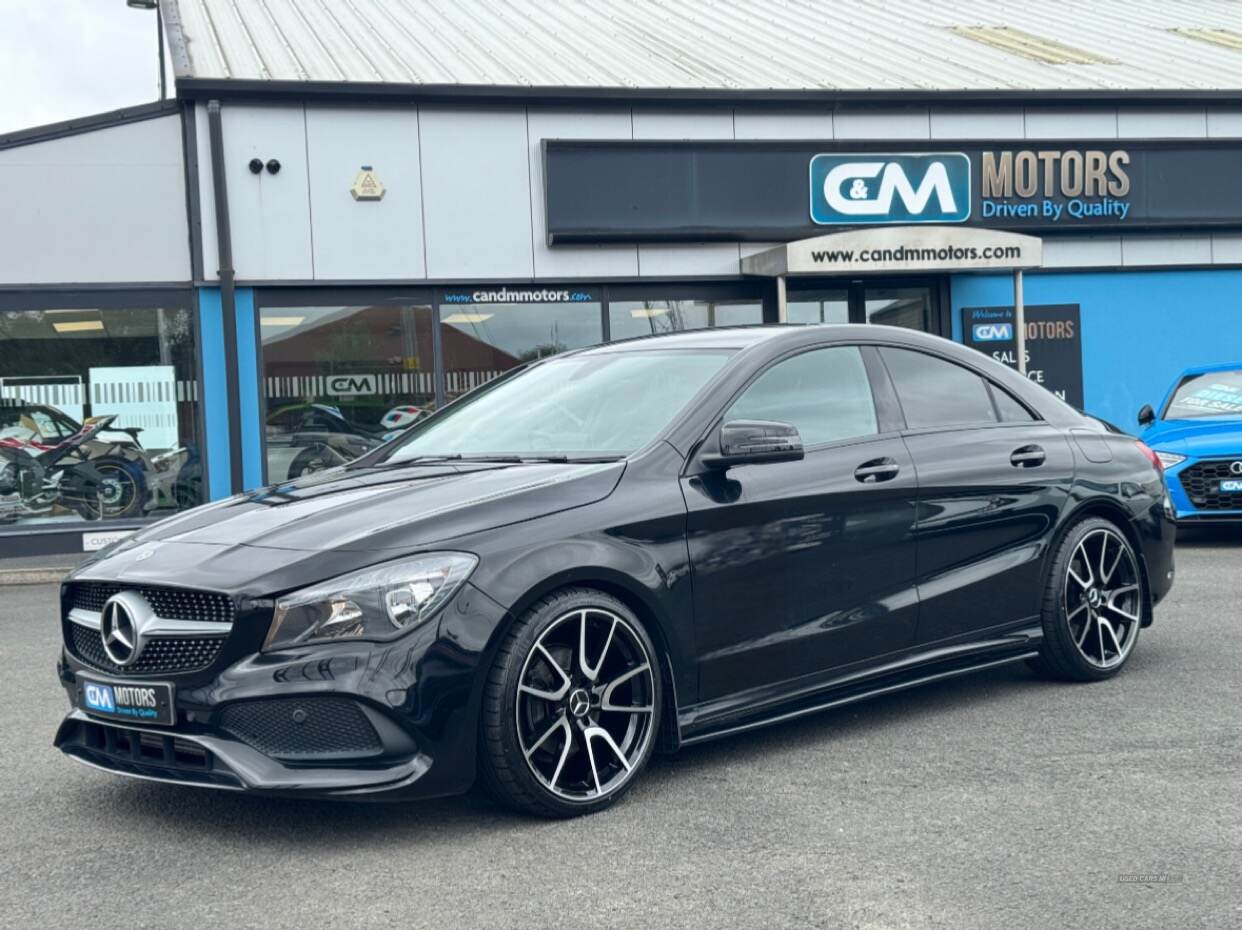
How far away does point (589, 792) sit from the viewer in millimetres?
4406

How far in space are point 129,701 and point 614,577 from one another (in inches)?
57.8

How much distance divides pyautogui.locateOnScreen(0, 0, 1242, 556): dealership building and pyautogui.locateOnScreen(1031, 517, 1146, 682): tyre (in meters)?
9.06

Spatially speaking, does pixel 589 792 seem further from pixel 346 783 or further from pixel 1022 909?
pixel 1022 909

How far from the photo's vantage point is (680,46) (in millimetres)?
19094

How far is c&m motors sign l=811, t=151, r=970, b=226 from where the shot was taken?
1655cm

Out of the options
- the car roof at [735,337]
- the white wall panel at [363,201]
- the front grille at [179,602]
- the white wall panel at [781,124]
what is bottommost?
the front grille at [179,602]

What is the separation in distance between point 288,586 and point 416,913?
38.8 inches

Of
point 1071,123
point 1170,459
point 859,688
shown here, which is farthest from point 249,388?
point 859,688

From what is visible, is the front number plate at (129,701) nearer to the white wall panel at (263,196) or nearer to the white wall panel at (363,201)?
the white wall panel at (263,196)

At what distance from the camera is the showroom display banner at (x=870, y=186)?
1583cm

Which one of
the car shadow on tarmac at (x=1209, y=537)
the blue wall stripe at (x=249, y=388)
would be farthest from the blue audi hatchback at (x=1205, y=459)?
the blue wall stripe at (x=249, y=388)

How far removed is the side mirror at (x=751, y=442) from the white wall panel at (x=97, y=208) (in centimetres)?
1101

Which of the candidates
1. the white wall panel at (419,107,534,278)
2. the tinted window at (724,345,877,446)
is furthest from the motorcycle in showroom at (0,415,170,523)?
the tinted window at (724,345,877,446)

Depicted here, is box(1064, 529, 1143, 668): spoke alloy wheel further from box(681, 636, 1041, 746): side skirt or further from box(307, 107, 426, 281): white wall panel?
box(307, 107, 426, 281): white wall panel
